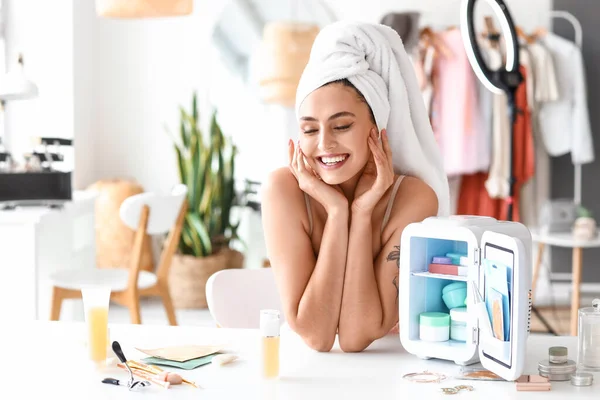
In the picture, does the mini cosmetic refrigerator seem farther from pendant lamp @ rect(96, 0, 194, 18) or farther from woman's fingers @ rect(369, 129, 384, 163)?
pendant lamp @ rect(96, 0, 194, 18)

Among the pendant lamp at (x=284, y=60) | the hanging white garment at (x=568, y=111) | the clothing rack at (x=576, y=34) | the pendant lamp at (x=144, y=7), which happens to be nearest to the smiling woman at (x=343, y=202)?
the pendant lamp at (x=144, y=7)

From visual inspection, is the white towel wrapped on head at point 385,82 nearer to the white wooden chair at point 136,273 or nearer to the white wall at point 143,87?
the white wooden chair at point 136,273

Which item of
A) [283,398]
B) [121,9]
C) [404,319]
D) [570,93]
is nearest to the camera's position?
[283,398]

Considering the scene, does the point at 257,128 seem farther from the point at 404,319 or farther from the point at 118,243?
the point at 404,319

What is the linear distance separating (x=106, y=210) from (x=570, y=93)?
3.03 m

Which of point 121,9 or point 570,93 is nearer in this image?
point 121,9

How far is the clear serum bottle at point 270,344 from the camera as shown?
159cm

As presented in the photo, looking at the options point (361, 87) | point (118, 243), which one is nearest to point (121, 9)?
point (361, 87)

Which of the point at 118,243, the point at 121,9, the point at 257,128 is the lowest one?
the point at 118,243

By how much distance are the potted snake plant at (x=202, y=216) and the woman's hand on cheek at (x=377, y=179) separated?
3.51 metres

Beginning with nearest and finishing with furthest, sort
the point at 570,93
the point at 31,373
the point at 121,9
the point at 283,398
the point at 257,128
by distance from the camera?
the point at 283,398 → the point at 31,373 → the point at 121,9 → the point at 570,93 → the point at 257,128

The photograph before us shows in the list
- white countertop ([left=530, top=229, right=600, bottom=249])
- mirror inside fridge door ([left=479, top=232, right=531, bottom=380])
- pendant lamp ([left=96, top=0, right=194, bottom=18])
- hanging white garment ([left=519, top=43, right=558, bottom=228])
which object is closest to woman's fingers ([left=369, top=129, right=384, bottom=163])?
mirror inside fridge door ([left=479, top=232, right=531, bottom=380])

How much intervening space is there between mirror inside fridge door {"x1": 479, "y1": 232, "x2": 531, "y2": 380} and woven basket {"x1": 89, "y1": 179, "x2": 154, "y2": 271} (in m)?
3.97

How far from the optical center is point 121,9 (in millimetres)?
3006
